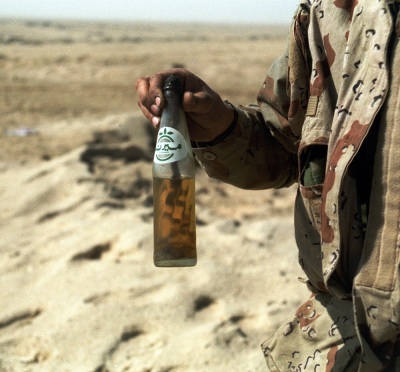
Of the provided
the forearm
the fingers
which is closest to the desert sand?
the forearm

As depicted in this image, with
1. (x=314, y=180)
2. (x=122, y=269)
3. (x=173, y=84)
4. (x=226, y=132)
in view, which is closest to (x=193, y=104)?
(x=173, y=84)

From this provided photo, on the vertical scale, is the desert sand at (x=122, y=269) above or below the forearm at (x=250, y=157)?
below

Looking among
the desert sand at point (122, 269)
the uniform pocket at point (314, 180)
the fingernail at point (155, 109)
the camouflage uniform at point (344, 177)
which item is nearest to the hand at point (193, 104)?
the fingernail at point (155, 109)

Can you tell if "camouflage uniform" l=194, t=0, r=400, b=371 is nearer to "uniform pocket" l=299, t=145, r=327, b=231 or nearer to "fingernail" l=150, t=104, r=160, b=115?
"uniform pocket" l=299, t=145, r=327, b=231

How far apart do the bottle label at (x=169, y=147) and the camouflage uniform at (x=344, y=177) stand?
0.89 ft

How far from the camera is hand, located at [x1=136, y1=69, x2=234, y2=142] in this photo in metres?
1.81

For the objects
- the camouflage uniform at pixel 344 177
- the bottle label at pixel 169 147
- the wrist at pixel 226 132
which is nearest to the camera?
the camouflage uniform at pixel 344 177

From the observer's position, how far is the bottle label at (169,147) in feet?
5.65

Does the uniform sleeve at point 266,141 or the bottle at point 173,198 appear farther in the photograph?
the uniform sleeve at point 266,141

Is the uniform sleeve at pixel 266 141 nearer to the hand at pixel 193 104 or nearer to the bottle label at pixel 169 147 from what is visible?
the hand at pixel 193 104

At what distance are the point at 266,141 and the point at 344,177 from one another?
0.55 meters

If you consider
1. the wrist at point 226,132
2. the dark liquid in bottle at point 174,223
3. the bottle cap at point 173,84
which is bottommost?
the dark liquid in bottle at point 174,223

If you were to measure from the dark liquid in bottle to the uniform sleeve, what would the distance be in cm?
31

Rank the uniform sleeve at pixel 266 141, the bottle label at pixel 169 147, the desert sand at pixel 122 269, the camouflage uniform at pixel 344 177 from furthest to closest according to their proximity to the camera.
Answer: the desert sand at pixel 122 269
the uniform sleeve at pixel 266 141
the bottle label at pixel 169 147
the camouflage uniform at pixel 344 177
